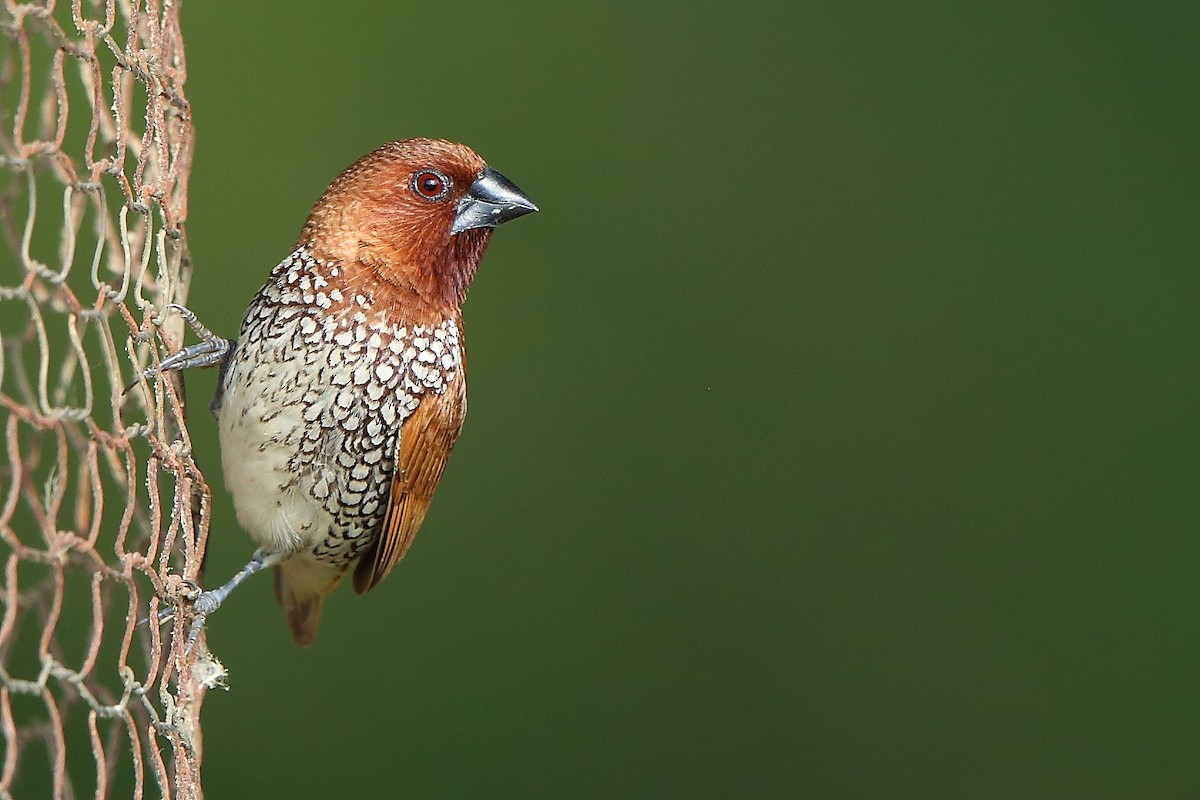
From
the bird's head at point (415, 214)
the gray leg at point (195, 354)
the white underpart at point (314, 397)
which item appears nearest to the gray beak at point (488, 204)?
the bird's head at point (415, 214)

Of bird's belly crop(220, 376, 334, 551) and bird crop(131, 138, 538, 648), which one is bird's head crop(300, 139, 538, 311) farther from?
bird's belly crop(220, 376, 334, 551)

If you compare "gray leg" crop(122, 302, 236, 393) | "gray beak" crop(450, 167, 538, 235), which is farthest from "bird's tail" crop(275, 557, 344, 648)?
"gray beak" crop(450, 167, 538, 235)

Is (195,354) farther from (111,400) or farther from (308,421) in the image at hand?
(111,400)

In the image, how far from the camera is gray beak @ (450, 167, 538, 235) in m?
2.06

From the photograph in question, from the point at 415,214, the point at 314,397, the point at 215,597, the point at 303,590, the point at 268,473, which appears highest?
the point at 415,214

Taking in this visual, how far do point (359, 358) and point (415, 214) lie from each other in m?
0.24

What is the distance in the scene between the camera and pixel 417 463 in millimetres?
2088

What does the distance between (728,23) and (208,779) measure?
2.13 meters

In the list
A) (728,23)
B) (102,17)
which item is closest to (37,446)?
(102,17)

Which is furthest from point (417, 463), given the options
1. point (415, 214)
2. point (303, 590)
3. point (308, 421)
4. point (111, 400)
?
point (111, 400)

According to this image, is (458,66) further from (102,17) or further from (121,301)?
(121,301)

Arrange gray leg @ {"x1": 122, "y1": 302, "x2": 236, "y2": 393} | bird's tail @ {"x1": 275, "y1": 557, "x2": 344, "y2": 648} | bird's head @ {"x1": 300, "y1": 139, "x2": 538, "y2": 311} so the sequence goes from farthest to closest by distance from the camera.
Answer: bird's tail @ {"x1": 275, "y1": 557, "x2": 344, "y2": 648} < bird's head @ {"x1": 300, "y1": 139, "x2": 538, "y2": 311} < gray leg @ {"x1": 122, "y1": 302, "x2": 236, "y2": 393}

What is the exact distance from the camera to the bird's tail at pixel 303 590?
2314mm

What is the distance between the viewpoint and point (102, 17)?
5.37 feet
